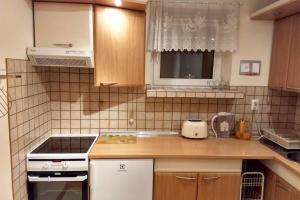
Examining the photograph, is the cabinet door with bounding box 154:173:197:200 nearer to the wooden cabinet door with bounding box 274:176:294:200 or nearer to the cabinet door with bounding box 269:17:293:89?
the wooden cabinet door with bounding box 274:176:294:200

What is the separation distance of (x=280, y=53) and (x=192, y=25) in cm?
84

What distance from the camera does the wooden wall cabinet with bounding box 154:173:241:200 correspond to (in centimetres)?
186

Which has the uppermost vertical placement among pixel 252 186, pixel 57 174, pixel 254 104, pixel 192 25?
pixel 192 25

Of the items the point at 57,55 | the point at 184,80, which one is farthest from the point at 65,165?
the point at 184,80

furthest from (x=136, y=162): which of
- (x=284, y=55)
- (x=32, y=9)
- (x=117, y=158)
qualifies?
(x=284, y=55)

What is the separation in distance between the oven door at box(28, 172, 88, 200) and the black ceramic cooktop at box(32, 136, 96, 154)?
7.2 inches

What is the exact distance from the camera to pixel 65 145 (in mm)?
2012

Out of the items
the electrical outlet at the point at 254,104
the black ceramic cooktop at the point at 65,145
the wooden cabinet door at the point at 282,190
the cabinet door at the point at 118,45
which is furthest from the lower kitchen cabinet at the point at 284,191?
the black ceramic cooktop at the point at 65,145

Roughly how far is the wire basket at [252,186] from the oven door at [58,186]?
1.36 m

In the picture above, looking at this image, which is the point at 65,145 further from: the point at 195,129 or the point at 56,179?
the point at 195,129

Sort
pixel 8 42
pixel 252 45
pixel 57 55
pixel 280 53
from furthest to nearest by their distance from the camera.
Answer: pixel 252 45, pixel 280 53, pixel 57 55, pixel 8 42

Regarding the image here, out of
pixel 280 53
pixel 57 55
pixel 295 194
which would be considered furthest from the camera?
pixel 280 53

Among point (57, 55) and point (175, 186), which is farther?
point (175, 186)

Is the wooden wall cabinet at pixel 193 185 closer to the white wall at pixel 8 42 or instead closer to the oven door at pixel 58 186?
the oven door at pixel 58 186
